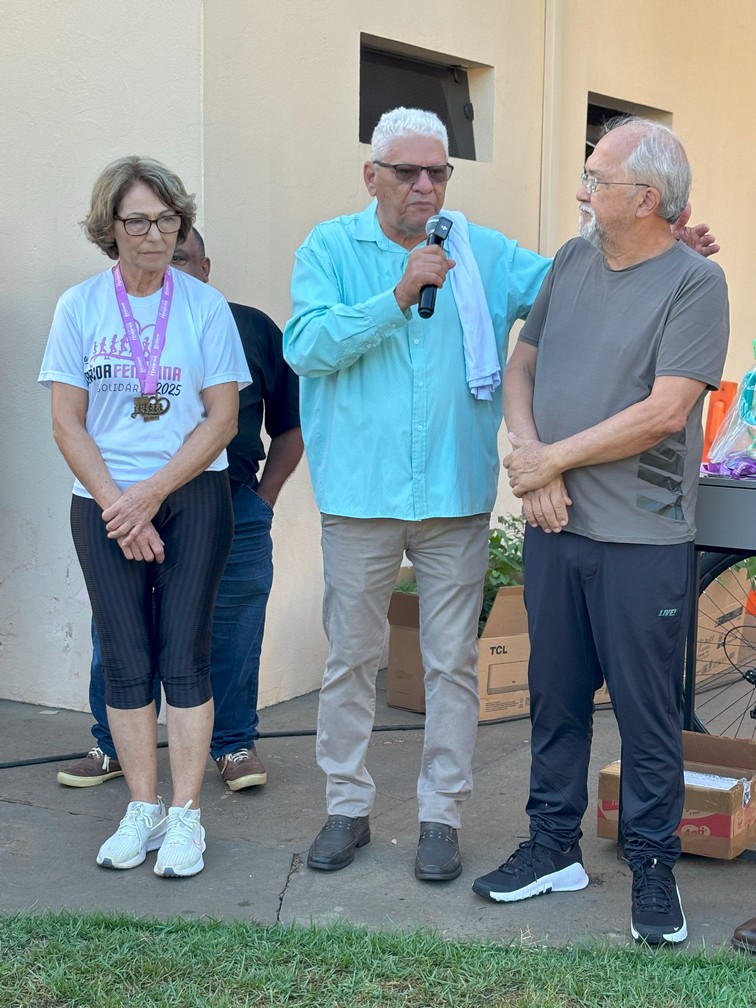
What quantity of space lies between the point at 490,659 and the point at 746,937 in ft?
7.09

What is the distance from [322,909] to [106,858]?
70 cm

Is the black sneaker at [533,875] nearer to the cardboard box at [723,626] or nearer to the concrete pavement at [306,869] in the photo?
the concrete pavement at [306,869]

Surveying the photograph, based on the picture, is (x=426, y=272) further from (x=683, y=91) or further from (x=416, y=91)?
(x=683, y=91)

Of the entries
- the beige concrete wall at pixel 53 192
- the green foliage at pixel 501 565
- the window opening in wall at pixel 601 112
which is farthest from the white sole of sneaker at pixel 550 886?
the window opening in wall at pixel 601 112

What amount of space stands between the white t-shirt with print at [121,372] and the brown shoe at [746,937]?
200 cm

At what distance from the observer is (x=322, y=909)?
3465mm

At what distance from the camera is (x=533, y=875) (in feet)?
11.6

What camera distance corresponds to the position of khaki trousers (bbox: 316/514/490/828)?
3.71 m

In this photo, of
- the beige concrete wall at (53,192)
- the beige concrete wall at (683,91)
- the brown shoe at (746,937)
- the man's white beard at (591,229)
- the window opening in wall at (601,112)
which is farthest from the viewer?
the window opening in wall at (601,112)

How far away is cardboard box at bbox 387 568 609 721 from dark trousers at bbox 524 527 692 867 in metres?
1.59

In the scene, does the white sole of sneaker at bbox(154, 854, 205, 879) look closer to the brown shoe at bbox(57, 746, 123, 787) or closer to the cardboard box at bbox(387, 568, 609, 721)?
the brown shoe at bbox(57, 746, 123, 787)

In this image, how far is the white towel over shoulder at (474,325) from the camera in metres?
3.63

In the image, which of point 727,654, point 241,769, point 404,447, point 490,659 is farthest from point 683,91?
point 241,769

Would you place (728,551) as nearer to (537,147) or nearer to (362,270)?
(362,270)
